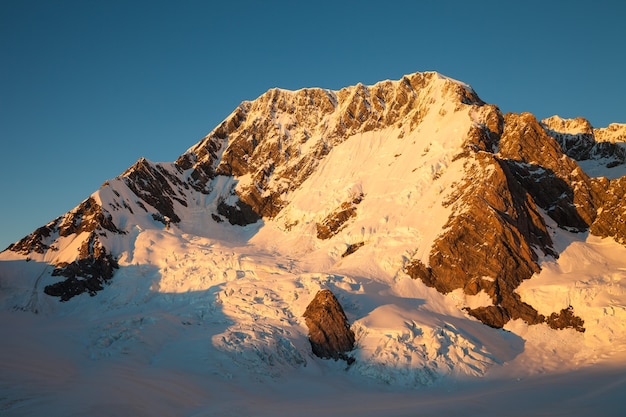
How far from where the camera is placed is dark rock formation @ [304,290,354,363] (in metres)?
77.8

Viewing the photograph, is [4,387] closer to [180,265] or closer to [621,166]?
[180,265]

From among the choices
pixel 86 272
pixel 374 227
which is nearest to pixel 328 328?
pixel 374 227

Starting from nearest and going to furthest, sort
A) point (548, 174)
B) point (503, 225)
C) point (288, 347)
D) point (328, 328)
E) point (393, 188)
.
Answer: point (288, 347)
point (328, 328)
point (503, 225)
point (548, 174)
point (393, 188)

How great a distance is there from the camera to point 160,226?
129 metres

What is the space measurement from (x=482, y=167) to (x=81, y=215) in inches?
3546

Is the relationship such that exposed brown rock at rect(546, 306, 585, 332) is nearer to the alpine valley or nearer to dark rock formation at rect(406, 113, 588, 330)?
the alpine valley

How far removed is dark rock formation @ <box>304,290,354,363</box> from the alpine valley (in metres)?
0.32

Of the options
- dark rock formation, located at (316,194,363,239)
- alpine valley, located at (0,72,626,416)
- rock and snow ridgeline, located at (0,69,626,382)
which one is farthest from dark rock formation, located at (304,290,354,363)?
dark rock formation, located at (316,194,363,239)

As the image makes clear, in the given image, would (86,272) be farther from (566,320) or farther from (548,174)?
(548,174)

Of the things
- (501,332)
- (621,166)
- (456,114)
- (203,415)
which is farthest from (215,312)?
(621,166)

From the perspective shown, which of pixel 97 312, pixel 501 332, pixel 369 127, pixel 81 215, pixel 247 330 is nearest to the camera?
pixel 247 330

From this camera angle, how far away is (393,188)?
125 meters

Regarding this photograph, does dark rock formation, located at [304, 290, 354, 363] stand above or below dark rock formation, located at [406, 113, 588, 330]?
below

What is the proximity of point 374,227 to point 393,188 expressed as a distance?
15866 millimetres
